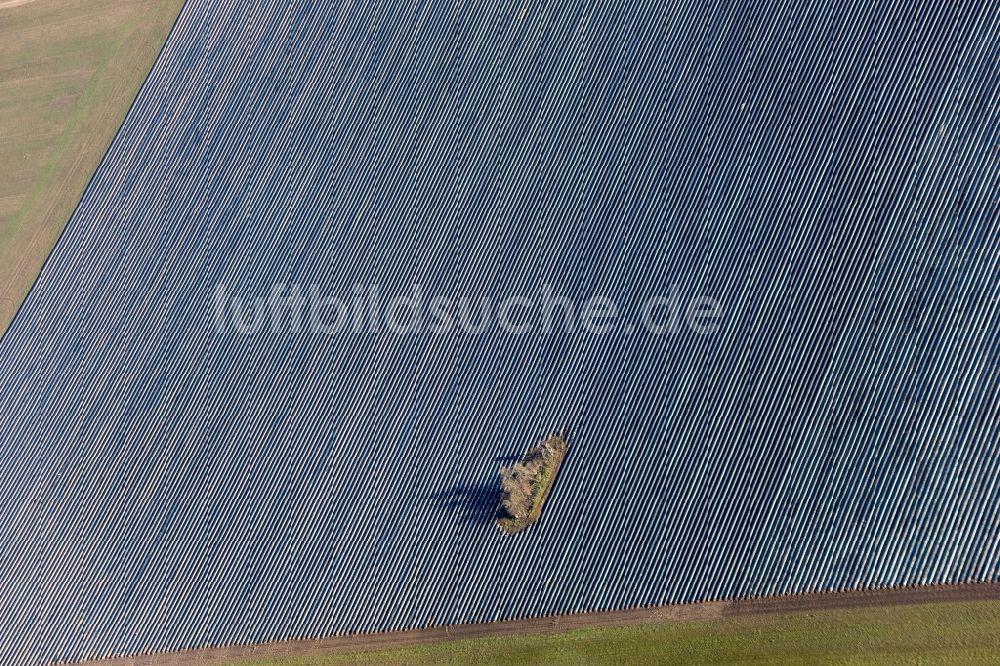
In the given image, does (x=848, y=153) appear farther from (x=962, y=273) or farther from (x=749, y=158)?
(x=962, y=273)

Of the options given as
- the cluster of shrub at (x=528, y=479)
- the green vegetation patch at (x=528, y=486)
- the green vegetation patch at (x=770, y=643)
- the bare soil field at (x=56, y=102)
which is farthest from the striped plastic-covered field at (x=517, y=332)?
the bare soil field at (x=56, y=102)

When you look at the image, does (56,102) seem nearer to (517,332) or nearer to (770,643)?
(517,332)

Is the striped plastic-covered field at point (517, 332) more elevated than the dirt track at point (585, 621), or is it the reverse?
the striped plastic-covered field at point (517, 332)

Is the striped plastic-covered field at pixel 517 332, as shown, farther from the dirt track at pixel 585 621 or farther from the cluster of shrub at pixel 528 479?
the dirt track at pixel 585 621

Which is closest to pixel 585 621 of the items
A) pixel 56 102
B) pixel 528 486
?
pixel 528 486

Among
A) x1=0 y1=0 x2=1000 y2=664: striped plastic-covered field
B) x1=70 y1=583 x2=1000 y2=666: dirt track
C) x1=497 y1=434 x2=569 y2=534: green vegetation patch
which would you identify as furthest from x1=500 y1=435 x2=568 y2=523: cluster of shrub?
x1=70 y1=583 x2=1000 y2=666: dirt track

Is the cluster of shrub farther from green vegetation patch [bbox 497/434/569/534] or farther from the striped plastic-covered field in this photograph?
the striped plastic-covered field

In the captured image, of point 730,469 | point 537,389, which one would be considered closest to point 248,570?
point 537,389
